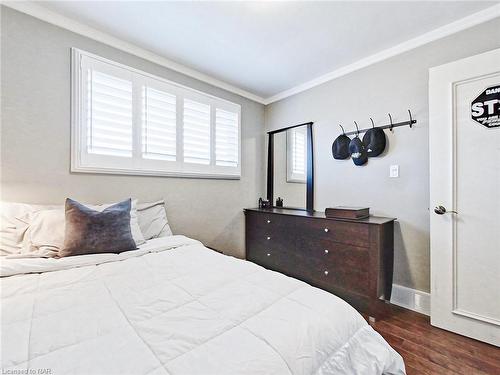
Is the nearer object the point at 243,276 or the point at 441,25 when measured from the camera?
the point at 243,276

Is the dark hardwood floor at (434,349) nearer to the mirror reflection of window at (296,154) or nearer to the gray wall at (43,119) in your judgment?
the mirror reflection of window at (296,154)

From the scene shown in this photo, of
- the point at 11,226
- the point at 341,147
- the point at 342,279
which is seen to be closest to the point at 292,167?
the point at 341,147

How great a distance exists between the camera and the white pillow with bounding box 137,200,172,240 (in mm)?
2166

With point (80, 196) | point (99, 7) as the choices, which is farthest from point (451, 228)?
point (99, 7)

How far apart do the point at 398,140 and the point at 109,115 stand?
2.78m

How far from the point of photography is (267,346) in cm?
73

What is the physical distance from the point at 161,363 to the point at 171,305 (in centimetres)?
33

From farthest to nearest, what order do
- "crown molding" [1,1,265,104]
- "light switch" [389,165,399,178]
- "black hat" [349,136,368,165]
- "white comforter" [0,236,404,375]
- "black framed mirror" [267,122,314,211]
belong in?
"black framed mirror" [267,122,314,211]
"black hat" [349,136,368,165]
"light switch" [389,165,399,178]
"crown molding" [1,1,265,104]
"white comforter" [0,236,404,375]

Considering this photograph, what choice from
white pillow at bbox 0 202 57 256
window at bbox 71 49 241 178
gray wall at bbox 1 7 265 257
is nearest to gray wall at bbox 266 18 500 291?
window at bbox 71 49 241 178

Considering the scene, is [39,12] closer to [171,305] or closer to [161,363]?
[171,305]

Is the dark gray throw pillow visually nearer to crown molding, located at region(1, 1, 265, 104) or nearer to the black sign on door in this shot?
crown molding, located at region(1, 1, 265, 104)

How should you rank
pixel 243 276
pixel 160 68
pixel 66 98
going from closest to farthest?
pixel 243 276
pixel 66 98
pixel 160 68

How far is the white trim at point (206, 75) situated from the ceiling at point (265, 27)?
0.16 feet

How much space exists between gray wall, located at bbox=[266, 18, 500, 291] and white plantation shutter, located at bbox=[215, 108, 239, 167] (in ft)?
3.80
